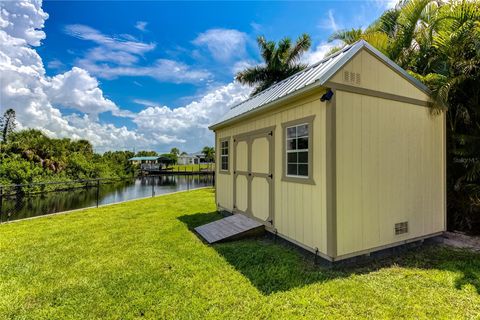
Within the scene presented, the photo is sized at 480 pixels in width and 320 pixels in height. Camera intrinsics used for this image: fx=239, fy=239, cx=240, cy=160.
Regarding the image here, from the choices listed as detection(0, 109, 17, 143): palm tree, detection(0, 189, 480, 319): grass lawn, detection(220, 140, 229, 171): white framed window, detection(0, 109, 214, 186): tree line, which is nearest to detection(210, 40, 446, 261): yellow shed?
detection(0, 189, 480, 319): grass lawn

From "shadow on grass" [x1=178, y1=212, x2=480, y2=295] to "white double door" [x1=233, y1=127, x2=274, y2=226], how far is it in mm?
805

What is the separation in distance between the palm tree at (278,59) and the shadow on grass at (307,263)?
1040 cm

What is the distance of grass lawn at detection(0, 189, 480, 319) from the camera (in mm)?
2369

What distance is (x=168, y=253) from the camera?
3.88 meters

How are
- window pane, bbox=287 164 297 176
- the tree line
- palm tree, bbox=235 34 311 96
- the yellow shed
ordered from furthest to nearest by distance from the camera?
the tree line → palm tree, bbox=235 34 311 96 → window pane, bbox=287 164 297 176 → the yellow shed

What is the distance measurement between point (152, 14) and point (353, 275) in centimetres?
965

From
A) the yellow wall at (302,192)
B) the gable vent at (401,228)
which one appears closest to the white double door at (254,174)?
the yellow wall at (302,192)

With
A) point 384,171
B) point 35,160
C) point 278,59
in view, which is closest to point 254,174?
point 384,171

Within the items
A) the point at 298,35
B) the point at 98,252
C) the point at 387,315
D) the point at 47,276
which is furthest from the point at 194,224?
the point at 298,35

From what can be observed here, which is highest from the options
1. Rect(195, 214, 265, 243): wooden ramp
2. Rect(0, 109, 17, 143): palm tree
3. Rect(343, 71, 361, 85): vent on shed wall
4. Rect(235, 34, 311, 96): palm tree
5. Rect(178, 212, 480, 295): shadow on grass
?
Rect(235, 34, 311, 96): palm tree

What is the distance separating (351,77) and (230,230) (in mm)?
3411

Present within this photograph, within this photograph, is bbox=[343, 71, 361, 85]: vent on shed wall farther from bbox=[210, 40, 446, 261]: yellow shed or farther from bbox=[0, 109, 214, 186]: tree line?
bbox=[0, 109, 214, 186]: tree line

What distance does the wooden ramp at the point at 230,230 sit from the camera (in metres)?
4.52

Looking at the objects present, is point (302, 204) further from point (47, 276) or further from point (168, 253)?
point (47, 276)
